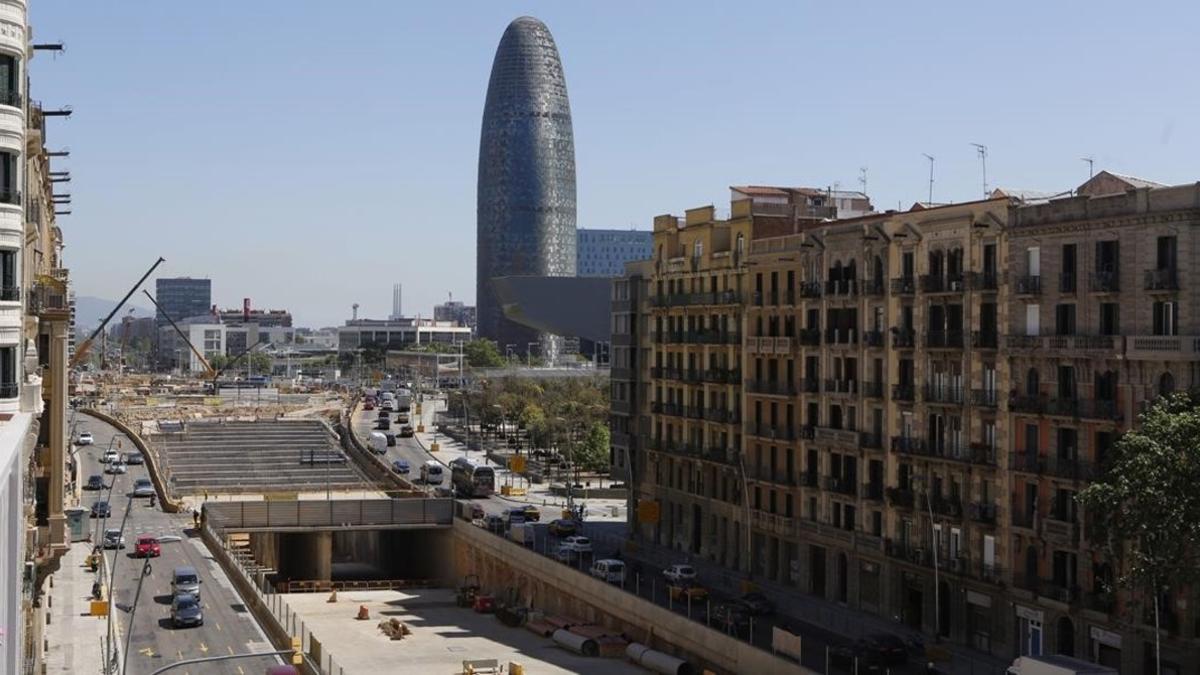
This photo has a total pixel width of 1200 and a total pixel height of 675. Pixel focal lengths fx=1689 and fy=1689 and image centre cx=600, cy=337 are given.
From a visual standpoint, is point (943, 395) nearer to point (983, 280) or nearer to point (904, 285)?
point (983, 280)

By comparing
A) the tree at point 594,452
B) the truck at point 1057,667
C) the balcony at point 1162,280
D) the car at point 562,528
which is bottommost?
the car at point 562,528

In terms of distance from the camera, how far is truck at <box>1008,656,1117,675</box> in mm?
57812

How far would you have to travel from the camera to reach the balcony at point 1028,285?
7419cm

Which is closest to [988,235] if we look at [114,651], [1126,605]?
[1126,605]

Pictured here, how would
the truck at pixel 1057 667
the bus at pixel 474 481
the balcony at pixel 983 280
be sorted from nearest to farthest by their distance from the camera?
the truck at pixel 1057 667
the balcony at pixel 983 280
the bus at pixel 474 481

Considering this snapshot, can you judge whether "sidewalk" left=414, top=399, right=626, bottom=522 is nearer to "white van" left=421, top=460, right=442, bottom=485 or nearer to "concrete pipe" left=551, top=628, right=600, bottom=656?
"white van" left=421, top=460, right=442, bottom=485

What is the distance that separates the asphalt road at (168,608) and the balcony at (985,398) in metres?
35.7

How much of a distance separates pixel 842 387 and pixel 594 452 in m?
68.3

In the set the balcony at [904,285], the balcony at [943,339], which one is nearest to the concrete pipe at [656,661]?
the balcony at [943,339]

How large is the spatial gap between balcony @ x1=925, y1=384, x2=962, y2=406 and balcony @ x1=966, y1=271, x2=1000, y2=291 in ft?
16.3

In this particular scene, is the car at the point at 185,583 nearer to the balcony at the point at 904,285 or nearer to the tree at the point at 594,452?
the balcony at the point at 904,285

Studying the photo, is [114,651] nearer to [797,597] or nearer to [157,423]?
[797,597]

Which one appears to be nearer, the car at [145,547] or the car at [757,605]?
the car at [757,605]

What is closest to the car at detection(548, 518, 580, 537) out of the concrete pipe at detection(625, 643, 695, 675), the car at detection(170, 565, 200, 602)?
the car at detection(170, 565, 200, 602)
